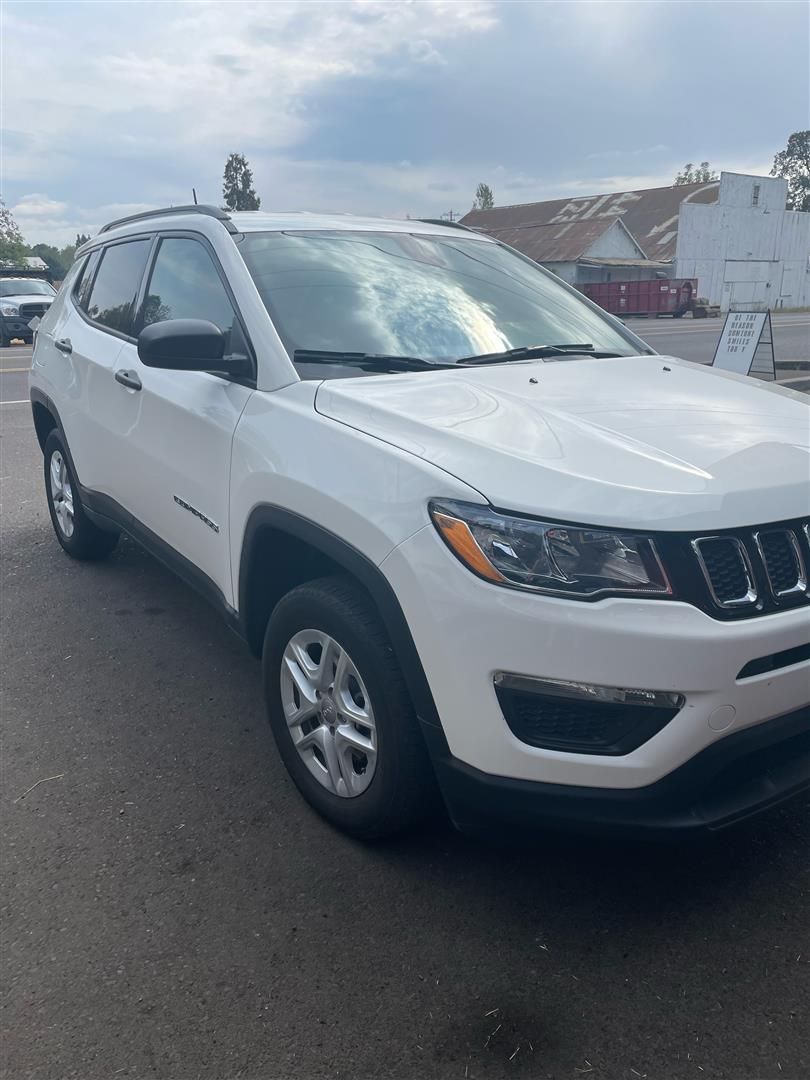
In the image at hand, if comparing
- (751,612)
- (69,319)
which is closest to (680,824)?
(751,612)

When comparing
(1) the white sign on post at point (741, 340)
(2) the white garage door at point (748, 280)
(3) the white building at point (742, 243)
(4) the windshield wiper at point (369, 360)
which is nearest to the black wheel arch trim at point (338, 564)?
(4) the windshield wiper at point (369, 360)

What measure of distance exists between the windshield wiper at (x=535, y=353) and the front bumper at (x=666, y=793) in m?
1.46

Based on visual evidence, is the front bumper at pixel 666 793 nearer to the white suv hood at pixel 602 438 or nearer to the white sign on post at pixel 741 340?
the white suv hood at pixel 602 438

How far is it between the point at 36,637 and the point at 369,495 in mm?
2702

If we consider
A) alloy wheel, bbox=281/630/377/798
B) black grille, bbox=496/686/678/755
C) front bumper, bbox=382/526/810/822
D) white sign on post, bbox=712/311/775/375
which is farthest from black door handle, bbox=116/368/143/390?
white sign on post, bbox=712/311/775/375

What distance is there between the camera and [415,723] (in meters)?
2.42

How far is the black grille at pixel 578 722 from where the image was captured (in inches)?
82.0

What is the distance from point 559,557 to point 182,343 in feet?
4.98

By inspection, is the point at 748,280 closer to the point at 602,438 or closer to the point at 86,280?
the point at 86,280

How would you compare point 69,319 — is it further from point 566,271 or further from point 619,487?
point 566,271

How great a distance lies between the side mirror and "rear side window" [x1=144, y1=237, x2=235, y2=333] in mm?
284

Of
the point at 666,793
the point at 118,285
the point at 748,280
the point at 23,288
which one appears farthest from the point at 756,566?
the point at 748,280

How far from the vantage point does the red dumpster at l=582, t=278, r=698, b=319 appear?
41.8m

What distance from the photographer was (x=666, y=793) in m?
2.12
